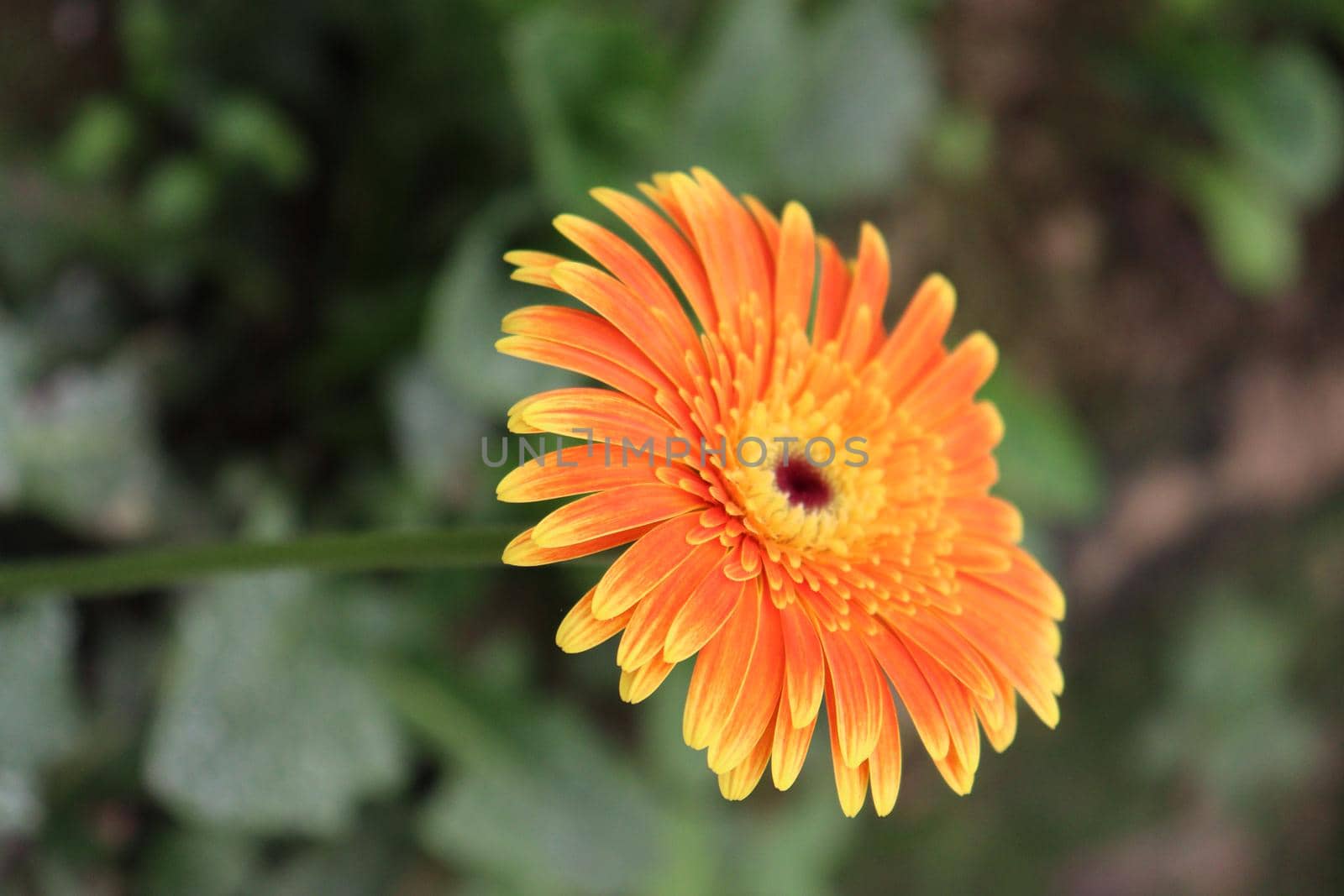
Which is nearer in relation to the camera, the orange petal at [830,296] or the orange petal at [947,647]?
the orange petal at [947,647]

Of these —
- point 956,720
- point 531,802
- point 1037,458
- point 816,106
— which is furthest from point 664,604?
point 816,106

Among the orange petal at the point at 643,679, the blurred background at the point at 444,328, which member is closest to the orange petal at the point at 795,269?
the orange petal at the point at 643,679

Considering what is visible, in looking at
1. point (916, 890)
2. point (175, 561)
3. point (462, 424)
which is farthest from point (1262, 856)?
point (175, 561)

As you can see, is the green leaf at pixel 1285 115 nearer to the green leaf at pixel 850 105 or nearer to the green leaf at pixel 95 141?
the green leaf at pixel 850 105

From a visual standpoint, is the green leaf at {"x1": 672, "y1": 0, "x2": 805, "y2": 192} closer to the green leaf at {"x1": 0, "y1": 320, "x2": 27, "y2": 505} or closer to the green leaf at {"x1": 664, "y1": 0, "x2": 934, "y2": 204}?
the green leaf at {"x1": 664, "y1": 0, "x2": 934, "y2": 204}

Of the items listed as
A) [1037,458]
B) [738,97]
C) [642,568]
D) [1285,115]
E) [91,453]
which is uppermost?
[738,97]

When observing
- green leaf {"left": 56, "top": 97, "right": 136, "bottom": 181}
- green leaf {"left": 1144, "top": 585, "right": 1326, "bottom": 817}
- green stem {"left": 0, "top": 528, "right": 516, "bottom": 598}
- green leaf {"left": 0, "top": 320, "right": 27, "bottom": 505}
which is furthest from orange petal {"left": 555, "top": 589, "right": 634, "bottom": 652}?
green leaf {"left": 1144, "top": 585, "right": 1326, "bottom": 817}

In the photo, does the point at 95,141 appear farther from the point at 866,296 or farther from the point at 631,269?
the point at 866,296
